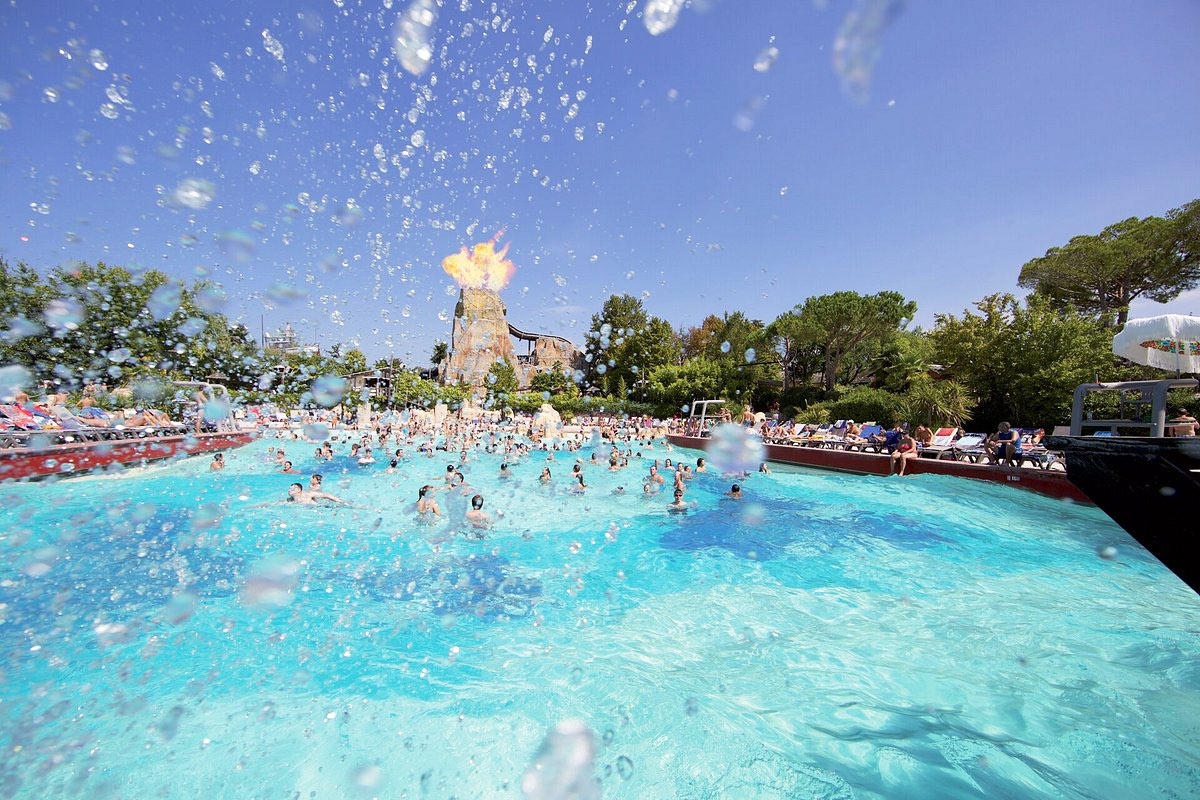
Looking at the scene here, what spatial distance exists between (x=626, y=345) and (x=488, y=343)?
84.3ft

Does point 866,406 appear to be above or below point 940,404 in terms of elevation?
below

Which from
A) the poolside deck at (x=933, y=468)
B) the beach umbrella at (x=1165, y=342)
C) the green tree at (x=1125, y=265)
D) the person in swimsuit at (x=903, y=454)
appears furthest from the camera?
the green tree at (x=1125, y=265)

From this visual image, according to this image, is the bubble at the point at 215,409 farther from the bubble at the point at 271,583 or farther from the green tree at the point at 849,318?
the green tree at the point at 849,318

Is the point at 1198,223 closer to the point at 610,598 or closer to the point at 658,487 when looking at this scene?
the point at 658,487

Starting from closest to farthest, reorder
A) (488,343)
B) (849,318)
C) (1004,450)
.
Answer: (1004,450)
(849,318)
(488,343)

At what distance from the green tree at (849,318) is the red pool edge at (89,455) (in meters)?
36.7

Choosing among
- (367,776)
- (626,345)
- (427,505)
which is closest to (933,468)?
(427,505)

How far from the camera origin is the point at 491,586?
8.43 m

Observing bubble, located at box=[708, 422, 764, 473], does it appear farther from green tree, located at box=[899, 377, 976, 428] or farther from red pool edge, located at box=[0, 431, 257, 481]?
red pool edge, located at box=[0, 431, 257, 481]

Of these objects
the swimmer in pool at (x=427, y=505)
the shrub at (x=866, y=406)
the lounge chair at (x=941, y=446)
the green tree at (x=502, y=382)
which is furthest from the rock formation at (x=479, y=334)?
the swimmer in pool at (x=427, y=505)

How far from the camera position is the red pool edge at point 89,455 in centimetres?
1311

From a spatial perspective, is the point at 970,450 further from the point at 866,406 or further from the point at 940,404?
the point at 866,406

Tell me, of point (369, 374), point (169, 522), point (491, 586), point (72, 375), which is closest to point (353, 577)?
point (491, 586)

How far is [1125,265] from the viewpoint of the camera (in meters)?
28.4
